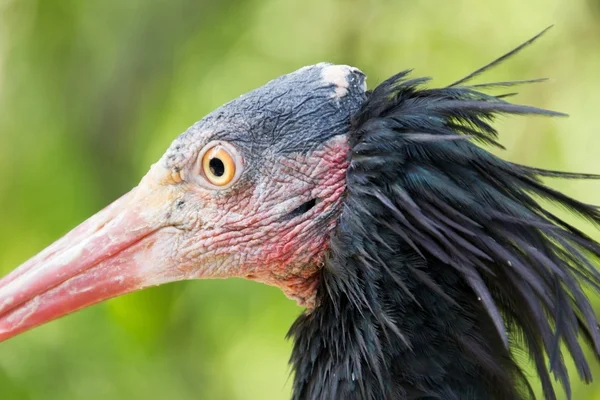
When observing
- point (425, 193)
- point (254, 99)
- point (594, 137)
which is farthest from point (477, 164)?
point (594, 137)

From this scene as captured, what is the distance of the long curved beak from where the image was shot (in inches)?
89.9

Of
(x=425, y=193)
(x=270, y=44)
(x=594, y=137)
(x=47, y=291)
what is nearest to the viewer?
(x=425, y=193)

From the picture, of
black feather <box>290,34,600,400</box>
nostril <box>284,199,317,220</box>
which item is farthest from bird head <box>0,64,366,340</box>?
black feather <box>290,34,600,400</box>

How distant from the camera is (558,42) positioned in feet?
16.6

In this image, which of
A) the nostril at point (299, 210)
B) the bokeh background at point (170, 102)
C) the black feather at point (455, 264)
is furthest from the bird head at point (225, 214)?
the bokeh background at point (170, 102)

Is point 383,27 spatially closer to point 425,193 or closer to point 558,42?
point 558,42

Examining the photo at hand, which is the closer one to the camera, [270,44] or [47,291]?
[47,291]

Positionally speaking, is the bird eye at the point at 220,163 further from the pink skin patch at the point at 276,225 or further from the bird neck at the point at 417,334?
the bird neck at the point at 417,334

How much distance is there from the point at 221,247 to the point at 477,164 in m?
0.83

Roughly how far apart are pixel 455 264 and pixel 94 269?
1.13 metres

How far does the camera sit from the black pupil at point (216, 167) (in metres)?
2.26

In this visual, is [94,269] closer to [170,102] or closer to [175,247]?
[175,247]

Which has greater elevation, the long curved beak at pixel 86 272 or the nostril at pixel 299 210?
the nostril at pixel 299 210

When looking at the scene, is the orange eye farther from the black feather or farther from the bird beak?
the black feather
